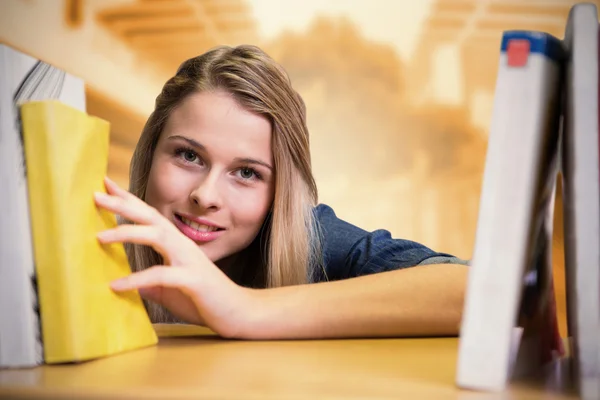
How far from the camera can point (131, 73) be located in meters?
3.09

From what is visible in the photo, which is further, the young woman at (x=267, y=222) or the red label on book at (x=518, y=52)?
the young woman at (x=267, y=222)

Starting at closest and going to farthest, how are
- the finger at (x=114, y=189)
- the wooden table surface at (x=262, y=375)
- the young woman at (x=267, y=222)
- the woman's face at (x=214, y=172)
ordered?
1. the wooden table surface at (x=262, y=375)
2. the finger at (x=114, y=189)
3. the young woman at (x=267, y=222)
4. the woman's face at (x=214, y=172)

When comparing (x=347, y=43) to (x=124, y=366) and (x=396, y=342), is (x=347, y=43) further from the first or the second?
(x=124, y=366)

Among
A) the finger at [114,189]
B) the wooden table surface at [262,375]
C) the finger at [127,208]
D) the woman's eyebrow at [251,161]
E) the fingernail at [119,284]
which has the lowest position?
the wooden table surface at [262,375]

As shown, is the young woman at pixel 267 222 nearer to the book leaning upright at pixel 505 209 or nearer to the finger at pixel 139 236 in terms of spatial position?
the finger at pixel 139 236

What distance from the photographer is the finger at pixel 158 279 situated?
63 centimetres

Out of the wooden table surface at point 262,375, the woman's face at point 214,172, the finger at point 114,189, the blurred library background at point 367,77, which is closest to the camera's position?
the wooden table surface at point 262,375

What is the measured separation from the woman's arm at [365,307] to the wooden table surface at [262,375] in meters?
0.03

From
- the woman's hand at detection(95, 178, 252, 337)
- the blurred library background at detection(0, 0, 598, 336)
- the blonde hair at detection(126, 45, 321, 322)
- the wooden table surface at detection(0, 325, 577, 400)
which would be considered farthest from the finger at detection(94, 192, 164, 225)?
the blurred library background at detection(0, 0, 598, 336)

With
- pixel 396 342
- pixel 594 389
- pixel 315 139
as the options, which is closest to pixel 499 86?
pixel 594 389

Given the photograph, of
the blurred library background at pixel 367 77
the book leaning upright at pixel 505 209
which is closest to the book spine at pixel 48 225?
the book leaning upright at pixel 505 209

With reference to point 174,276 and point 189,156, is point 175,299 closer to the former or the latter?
point 174,276

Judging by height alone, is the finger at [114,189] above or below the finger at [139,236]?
above

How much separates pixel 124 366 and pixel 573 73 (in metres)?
0.42
